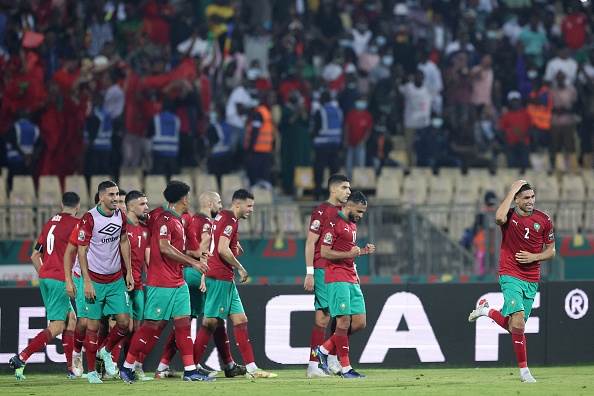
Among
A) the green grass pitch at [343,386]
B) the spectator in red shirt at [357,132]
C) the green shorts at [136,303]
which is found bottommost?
the green grass pitch at [343,386]

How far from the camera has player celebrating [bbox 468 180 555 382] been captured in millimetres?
15969

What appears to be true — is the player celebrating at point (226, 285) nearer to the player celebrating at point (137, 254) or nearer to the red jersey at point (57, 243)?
Result: the player celebrating at point (137, 254)

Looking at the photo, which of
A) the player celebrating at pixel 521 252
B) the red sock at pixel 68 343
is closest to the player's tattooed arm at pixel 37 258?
the red sock at pixel 68 343

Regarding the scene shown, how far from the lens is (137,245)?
17.5 meters

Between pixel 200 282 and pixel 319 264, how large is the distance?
1419 mm

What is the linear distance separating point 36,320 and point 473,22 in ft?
49.7

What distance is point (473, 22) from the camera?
31.1 meters

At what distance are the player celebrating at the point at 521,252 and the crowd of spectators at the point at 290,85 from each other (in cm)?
1089

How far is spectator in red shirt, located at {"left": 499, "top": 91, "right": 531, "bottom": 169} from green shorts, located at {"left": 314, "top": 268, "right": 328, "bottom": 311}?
12.1 m

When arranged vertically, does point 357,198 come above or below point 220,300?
above

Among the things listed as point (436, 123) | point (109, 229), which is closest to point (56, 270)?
point (109, 229)

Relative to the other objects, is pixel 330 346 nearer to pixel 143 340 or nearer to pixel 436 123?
pixel 143 340

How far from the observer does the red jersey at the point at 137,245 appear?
1741 cm

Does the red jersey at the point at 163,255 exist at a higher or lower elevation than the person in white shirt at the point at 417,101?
lower
